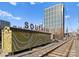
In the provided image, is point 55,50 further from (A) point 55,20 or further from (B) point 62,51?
(A) point 55,20

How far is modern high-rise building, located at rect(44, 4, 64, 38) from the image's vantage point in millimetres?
9203

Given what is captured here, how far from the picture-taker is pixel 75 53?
9211 millimetres

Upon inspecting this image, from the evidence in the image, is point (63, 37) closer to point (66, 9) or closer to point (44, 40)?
point (66, 9)

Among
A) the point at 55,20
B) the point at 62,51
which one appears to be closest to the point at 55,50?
the point at 62,51

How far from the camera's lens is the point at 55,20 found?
9336 mm

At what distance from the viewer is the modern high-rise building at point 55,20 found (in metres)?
9.20

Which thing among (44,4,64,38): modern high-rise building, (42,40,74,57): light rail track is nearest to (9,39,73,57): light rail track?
(42,40,74,57): light rail track

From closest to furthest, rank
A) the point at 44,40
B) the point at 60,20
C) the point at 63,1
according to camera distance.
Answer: the point at 63,1 → the point at 60,20 → the point at 44,40

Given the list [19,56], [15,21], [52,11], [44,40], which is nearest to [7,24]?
[15,21]

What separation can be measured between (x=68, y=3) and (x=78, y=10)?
1.64 feet

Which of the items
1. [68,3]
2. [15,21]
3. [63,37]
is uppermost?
[68,3]

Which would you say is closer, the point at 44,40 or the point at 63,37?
the point at 63,37

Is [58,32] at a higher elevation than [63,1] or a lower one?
lower

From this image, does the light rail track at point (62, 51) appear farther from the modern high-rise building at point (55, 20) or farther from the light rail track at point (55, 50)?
the modern high-rise building at point (55, 20)
